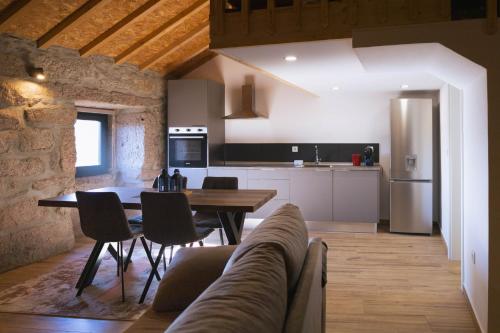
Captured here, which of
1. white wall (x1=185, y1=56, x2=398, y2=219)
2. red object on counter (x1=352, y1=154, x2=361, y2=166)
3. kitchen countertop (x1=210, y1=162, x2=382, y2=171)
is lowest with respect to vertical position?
kitchen countertop (x1=210, y1=162, x2=382, y2=171)

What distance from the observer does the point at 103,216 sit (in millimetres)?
3488

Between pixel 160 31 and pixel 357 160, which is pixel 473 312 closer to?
pixel 357 160

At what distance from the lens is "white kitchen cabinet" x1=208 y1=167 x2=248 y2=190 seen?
21.3 feet

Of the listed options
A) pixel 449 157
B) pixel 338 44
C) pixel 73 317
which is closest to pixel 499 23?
pixel 338 44

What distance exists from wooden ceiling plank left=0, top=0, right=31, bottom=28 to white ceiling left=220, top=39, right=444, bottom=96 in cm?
186

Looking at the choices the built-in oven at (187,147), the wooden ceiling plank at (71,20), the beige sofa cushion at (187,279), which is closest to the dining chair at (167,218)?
the beige sofa cushion at (187,279)

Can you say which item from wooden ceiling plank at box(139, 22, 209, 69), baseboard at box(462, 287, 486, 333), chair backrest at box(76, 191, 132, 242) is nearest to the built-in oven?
wooden ceiling plank at box(139, 22, 209, 69)

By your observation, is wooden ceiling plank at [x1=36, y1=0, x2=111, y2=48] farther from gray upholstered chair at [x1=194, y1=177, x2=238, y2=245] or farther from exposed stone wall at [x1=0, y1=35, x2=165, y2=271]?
gray upholstered chair at [x1=194, y1=177, x2=238, y2=245]

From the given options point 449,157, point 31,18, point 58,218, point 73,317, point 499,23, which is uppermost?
point 31,18

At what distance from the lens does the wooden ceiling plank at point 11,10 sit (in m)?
3.97

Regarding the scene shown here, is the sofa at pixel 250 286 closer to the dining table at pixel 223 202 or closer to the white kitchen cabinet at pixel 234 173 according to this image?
the dining table at pixel 223 202

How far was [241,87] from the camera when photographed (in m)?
7.19

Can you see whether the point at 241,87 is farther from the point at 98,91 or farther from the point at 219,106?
the point at 98,91

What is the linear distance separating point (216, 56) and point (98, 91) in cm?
232
